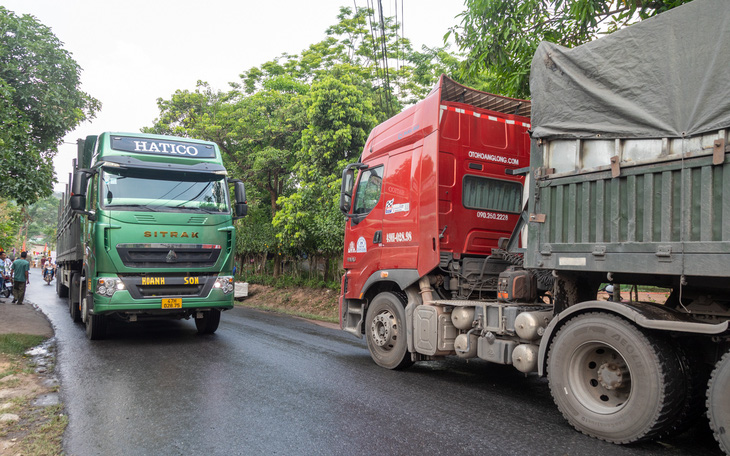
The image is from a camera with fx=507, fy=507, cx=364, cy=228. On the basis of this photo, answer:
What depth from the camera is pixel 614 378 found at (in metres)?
3.84

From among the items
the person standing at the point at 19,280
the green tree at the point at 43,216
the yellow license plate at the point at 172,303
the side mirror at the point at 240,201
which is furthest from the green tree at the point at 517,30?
the green tree at the point at 43,216

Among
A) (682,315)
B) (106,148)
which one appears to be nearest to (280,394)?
(682,315)

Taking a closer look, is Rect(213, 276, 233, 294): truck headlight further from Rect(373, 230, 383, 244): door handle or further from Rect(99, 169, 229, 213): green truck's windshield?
Rect(373, 230, 383, 244): door handle

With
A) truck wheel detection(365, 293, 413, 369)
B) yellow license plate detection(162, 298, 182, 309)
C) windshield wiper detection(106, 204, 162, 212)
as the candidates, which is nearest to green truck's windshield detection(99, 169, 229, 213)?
windshield wiper detection(106, 204, 162, 212)

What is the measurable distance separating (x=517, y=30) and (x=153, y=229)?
6.08 m

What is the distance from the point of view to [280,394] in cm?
506

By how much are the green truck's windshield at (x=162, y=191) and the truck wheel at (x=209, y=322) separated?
1.86m

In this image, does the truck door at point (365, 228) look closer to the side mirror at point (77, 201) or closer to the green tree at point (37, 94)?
the side mirror at point (77, 201)

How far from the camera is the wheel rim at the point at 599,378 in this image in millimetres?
3854

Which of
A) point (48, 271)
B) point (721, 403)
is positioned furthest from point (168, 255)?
point (48, 271)

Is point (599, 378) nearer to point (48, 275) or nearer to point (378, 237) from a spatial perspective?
point (378, 237)

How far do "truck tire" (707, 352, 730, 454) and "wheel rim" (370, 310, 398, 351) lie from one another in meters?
3.70

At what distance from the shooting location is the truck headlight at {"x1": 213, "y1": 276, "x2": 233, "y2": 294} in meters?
8.13

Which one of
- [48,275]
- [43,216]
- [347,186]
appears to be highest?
[43,216]
